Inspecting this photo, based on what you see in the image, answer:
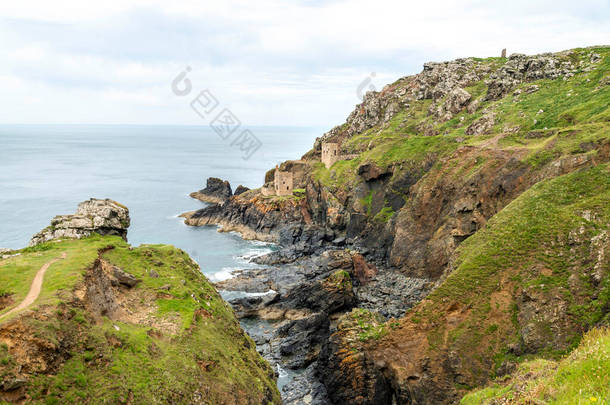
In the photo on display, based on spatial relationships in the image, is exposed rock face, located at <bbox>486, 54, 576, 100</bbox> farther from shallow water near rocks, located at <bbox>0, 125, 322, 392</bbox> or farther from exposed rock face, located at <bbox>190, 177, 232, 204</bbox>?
exposed rock face, located at <bbox>190, 177, 232, 204</bbox>

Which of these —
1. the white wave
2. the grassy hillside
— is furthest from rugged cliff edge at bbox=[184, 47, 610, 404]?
the white wave

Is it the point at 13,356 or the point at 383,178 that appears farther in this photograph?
the point at 383,178

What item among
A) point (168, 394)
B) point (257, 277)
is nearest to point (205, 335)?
point (168, 394)

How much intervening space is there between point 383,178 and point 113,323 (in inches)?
2275

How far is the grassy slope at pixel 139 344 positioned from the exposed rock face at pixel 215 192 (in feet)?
301

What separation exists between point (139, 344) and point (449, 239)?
130 feet

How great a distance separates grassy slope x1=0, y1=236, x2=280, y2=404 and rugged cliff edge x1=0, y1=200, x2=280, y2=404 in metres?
0.05

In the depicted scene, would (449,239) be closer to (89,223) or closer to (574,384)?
(574,384)

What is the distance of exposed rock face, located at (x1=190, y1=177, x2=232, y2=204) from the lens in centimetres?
11906

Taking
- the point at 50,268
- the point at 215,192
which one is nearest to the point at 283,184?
the point at 215,192

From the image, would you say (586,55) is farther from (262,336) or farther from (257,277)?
(262,336)

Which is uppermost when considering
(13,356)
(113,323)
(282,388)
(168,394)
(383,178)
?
(383,178)

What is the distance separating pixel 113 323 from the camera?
1912 cm

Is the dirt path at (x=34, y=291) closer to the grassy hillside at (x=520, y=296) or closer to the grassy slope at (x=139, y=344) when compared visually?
the grassy slope at (x=139, y=344)
